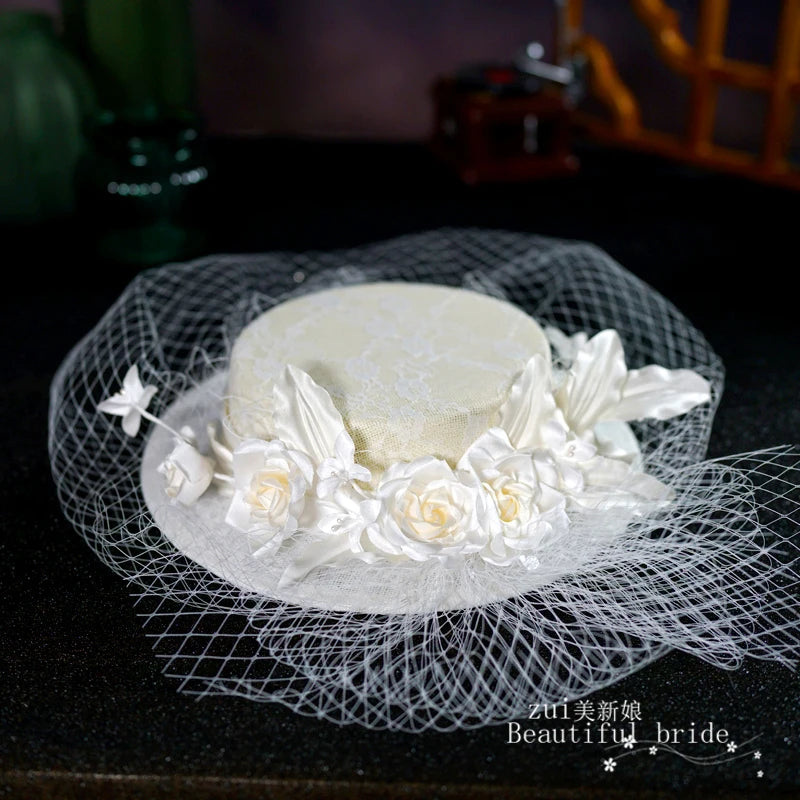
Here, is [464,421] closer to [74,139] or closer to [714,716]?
[714,716]

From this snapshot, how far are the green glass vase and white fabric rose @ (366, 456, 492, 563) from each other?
2.40 ft

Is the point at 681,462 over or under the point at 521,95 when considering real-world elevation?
under

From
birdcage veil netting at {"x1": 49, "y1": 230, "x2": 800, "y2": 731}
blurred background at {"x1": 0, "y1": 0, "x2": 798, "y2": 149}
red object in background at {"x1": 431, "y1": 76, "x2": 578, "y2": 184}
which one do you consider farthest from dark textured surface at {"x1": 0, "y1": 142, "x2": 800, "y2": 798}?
blurred background at {"x1": 0, "y1": 0, "x2": 798, "y2": 149}

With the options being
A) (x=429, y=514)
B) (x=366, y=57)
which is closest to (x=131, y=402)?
(x=429, y=514)

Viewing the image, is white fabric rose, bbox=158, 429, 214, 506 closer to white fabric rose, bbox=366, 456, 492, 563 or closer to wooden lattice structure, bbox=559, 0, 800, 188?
white fabric rose, bbox=366, 456, 492, 563

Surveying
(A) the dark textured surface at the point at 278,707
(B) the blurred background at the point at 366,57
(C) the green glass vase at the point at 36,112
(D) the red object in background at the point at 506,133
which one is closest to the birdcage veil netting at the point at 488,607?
(A) the dark textured surface at the point at 278,707

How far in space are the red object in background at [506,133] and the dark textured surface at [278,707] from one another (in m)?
0.12

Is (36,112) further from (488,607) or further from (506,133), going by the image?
(488,607)

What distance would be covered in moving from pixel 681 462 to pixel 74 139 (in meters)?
0.86

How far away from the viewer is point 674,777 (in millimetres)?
530

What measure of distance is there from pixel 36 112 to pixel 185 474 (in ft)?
2.31

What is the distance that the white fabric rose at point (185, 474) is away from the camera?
69 centimetres

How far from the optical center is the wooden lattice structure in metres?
1.22

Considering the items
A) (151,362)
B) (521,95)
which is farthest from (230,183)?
(151,362)
